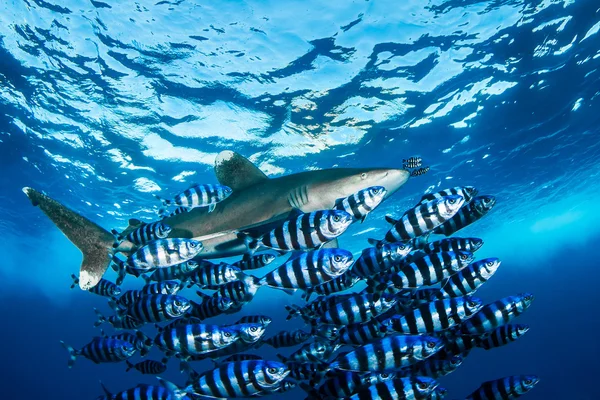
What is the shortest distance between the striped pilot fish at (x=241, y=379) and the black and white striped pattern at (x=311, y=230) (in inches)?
48.9

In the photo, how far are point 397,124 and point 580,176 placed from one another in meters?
24.8

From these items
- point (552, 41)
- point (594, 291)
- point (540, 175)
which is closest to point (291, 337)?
point (552, 41)

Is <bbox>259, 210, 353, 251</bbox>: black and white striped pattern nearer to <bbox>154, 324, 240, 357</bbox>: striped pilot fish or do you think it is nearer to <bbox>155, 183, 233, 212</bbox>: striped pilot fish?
<bbox>154, 324, 240, 357</bbox>: striped pilot fish

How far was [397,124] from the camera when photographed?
1576 cm

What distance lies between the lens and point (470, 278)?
4.22 metres

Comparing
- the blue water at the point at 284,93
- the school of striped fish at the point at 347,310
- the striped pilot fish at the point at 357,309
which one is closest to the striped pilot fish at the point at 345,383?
the school of striped fish at the point at 347,310

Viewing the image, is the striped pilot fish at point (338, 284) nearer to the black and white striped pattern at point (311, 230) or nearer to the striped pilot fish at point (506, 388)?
the black and white striped pattern at point (311, 230)

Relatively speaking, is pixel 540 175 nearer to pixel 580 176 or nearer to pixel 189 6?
pixel 580 176

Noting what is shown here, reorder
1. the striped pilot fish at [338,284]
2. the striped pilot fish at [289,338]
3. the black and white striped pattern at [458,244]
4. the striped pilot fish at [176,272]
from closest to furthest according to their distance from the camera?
1. the black and white striped pattern at [458,244]
2. the striped pilot fish at [338,284]
3. the striped pilot fish at [176,272]
4. the striped pilot fish at [289,338]

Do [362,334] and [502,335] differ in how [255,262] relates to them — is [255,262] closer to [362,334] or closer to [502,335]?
[362,334]

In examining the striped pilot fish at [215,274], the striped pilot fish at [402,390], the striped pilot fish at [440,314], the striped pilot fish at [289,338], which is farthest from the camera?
the striped pilot fish at [289,338]

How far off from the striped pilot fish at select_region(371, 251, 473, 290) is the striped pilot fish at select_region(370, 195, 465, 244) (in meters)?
0.34

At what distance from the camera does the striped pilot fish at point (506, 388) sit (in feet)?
13.2

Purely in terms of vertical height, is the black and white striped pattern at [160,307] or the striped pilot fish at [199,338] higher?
the black and white striped pattern at [160,307]
